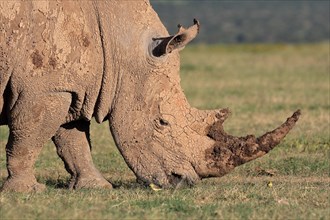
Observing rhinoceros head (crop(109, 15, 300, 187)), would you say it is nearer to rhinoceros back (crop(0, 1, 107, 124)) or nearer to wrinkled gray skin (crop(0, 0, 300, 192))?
wrinkled gray skin (crop(0, 0, 300, 192))

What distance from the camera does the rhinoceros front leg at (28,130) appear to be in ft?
39.4

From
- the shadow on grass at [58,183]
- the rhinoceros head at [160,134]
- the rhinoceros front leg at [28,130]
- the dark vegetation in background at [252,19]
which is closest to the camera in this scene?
the rhinoceros front leg at [28,130]

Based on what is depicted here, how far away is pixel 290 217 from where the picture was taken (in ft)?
34.0

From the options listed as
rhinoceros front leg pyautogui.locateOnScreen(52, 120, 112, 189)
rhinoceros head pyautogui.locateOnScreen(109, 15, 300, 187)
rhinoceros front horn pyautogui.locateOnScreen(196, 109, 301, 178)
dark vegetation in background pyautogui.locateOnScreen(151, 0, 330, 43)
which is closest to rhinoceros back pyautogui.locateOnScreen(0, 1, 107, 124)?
rhinoceros head pyautogui.locateOnScreen(109, 15, 300, 187)

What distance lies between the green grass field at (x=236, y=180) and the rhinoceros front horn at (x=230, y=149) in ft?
0.72

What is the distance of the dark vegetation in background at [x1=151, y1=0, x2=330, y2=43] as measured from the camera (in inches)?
3476

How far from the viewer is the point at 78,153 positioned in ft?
43.2

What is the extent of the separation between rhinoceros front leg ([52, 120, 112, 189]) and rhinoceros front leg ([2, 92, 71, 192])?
683mm

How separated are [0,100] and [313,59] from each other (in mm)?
28239

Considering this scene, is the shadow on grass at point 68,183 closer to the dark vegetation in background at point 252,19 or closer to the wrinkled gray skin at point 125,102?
the wrinkled gray skin at point 125,102

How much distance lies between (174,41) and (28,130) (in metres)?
1.68

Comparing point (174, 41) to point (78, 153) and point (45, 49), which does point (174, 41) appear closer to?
point (45, 49)

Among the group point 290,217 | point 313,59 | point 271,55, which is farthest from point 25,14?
point 271,55

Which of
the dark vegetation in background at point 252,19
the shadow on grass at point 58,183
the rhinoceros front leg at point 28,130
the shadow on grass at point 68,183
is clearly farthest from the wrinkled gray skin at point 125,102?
the dark vegetation in background at point 252,19
